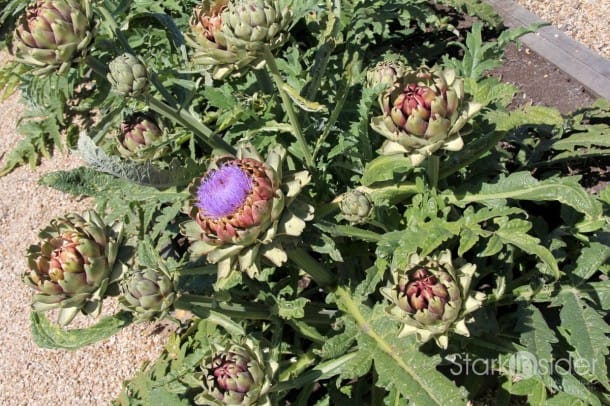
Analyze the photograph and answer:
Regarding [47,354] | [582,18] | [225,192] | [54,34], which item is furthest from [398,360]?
[582,18]

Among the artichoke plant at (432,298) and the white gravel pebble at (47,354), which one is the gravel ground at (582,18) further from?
the white gravel pebble at (47,354)

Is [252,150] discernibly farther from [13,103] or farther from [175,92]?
[13,103]

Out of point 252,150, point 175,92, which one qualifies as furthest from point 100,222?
point 175,92

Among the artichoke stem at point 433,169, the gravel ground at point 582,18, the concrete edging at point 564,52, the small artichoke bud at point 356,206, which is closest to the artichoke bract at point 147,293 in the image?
the small artichoke bud at point 356,206

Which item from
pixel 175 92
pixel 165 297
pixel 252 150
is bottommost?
pixel 175 92

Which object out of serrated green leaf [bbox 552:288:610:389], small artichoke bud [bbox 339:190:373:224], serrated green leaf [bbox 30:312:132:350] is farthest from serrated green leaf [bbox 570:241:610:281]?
serrated green leaf [bbox 30:312:132:350]

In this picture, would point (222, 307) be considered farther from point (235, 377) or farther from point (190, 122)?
point (190, 122)
